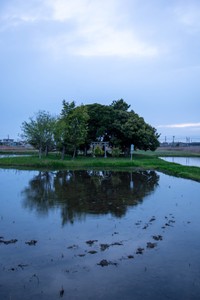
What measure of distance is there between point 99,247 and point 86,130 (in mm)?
32369

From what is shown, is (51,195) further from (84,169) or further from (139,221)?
(84,169)

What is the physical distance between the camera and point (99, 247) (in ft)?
27.8

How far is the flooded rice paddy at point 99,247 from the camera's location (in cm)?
623

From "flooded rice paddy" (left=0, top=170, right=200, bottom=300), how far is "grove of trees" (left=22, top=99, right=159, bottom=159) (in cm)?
2378

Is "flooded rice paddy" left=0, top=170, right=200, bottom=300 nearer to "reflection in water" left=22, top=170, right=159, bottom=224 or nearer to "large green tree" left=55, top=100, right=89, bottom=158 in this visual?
"reflection in water" left=22, top=170, right=159, bottom=224

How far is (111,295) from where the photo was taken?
597 cm

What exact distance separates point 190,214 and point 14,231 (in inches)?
259

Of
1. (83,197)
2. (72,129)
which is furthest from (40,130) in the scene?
(83,197)

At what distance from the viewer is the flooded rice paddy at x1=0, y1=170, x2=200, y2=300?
6.23 m

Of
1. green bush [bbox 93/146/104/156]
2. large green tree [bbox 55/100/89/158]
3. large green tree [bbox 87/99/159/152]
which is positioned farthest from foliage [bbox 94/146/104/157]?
large green tree [bbox 55/100/89/158]

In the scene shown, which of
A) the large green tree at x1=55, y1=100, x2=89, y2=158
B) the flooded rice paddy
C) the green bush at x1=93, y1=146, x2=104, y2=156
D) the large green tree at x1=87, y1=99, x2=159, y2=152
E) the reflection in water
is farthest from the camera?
the green bush at x1=93, y1=146, x2=104, y2=156

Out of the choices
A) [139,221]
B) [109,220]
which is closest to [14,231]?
[109,220]

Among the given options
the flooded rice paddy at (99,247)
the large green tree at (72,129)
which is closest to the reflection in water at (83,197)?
the flooded rice paddy at (99,247)

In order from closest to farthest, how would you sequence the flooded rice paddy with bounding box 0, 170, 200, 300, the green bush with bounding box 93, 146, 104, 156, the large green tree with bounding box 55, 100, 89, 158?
the flooded rice paddy with bounding box 0, 170, 200, 300 < the large green tree with bounding box 55, 100, 89, 158 < the green bush with bounding box 93, 146, 104, 156
